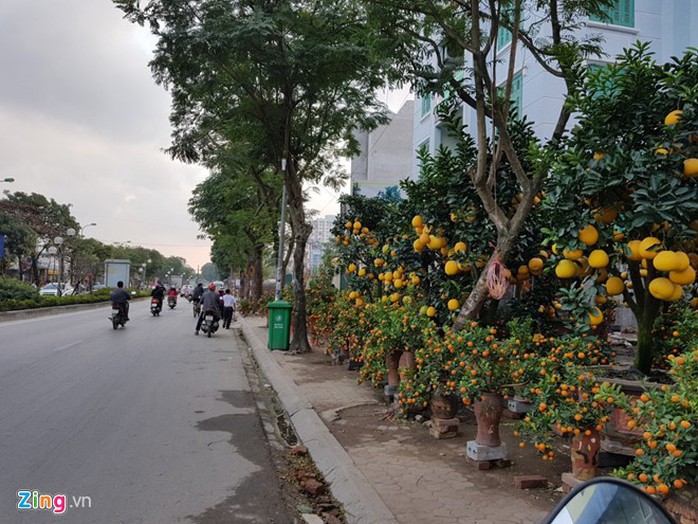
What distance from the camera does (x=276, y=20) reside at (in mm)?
10867

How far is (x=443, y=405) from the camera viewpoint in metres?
6.15

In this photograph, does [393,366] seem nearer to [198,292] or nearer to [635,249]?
[635,249]

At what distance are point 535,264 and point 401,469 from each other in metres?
2.64

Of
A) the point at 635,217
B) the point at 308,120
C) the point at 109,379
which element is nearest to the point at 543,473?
the point at 635,217

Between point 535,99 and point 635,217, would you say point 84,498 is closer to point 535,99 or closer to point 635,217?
point 635,217

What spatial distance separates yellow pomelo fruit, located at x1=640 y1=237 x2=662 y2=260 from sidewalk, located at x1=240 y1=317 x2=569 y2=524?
1992mm

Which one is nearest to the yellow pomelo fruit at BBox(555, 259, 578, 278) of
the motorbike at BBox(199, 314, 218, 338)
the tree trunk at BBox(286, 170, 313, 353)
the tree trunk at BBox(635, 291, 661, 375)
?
the tree trunk at BBox(635, 291, 661, 375)

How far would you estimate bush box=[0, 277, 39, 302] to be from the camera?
83.2 feet

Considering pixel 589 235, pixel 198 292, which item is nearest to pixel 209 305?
pixel 198 292

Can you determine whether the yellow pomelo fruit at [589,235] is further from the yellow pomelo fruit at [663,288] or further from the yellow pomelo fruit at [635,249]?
the yellow pomelo fruit at [663,288]

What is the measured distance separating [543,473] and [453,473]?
82cm

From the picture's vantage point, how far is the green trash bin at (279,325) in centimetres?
1371

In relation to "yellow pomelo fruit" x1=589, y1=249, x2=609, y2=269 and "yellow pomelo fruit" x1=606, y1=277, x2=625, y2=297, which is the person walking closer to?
"yellow pomelo fruit" x1=606, y1=277, x2=625, y2=297

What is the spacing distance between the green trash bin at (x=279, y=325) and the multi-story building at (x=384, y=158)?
45.8ft
